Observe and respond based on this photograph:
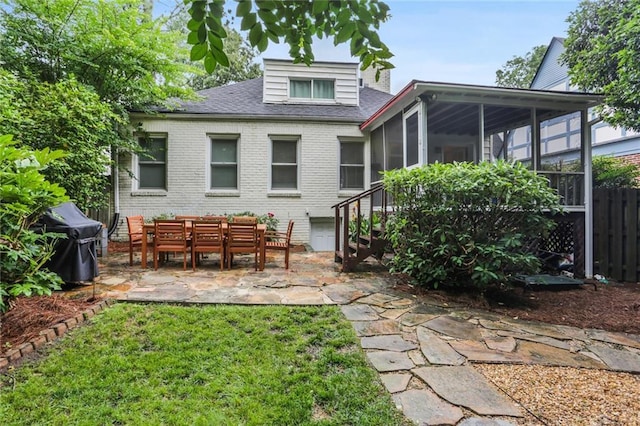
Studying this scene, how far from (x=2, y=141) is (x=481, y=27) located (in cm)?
613

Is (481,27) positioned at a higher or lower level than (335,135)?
higher

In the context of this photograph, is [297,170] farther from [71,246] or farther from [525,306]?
[525,306]

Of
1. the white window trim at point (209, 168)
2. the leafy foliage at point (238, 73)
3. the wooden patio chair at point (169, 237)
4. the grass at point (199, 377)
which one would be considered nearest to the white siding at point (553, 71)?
the white window trim at point (209, 168)

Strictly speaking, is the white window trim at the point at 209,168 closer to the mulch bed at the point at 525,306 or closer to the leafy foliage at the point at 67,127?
the leafy foliage at the point at 67,127

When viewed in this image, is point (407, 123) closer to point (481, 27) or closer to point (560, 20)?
point (481, 27)

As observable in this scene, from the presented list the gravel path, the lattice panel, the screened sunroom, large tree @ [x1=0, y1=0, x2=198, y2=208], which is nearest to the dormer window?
the screened sunroom

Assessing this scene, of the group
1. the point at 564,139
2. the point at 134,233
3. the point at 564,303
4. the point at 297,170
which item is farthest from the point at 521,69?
the point at 134,233

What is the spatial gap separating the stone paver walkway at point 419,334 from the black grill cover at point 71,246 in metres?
0.32

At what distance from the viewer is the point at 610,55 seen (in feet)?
19.0

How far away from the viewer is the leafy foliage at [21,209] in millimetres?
2484

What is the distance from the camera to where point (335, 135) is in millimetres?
9188

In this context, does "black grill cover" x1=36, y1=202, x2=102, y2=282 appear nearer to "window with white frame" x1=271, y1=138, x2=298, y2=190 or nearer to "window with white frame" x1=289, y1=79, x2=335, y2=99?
"window with white frame" x1=271, y1=138, x2=298, y2=190

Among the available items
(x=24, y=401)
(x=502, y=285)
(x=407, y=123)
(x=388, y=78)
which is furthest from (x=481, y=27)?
(x=388, y=78)

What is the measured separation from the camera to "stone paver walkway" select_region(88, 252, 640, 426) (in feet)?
6.75
